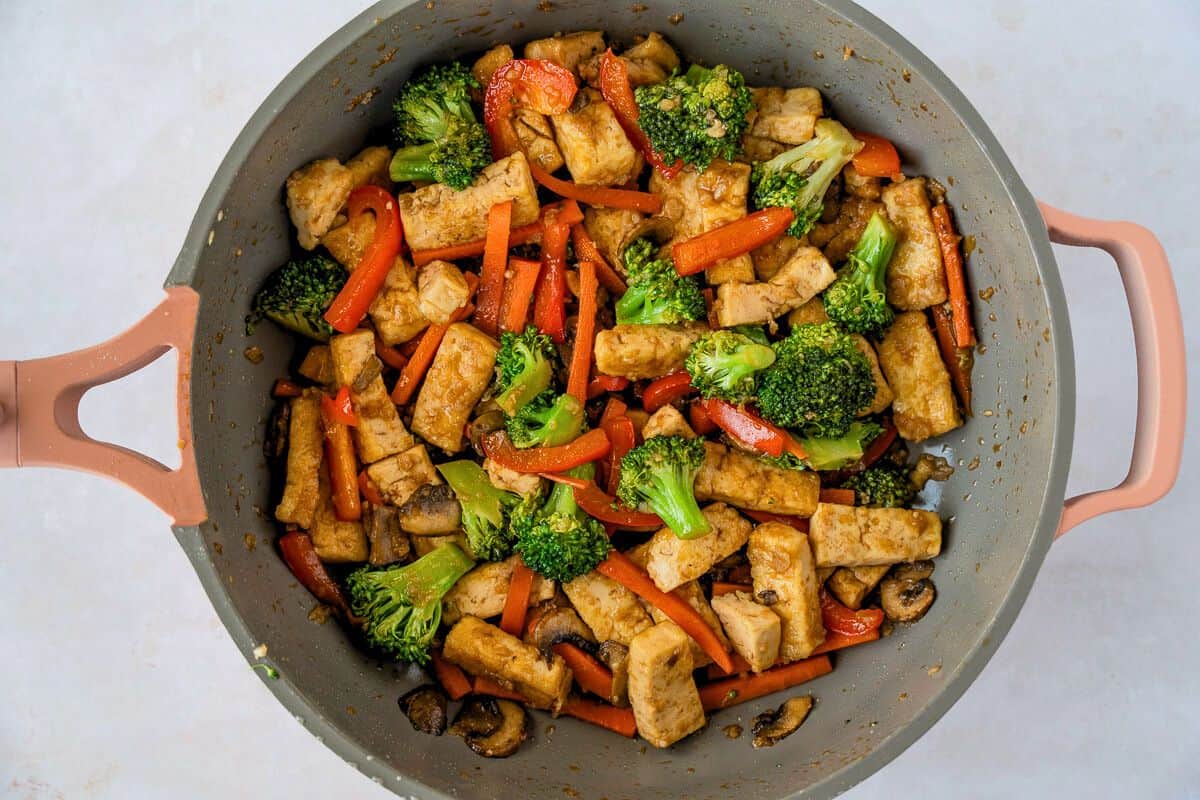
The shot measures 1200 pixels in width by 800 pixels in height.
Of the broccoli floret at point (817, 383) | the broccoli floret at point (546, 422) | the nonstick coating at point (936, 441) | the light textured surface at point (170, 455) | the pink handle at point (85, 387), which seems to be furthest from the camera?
the light textured surface at point (170, 455)

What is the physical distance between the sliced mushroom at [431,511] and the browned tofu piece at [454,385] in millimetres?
140

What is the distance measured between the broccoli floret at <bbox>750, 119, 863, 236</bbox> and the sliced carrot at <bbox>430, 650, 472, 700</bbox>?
5.70ft

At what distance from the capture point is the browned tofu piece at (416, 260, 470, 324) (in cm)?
300

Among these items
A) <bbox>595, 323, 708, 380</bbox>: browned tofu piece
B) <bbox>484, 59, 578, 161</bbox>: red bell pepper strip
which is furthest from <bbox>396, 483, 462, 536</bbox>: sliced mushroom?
<bbox>484, 59, 578, 161</bbox>: red bell pepper strip

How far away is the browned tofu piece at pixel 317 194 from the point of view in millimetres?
2922

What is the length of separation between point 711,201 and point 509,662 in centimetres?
154

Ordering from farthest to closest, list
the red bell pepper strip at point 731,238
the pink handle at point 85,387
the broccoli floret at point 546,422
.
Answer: the red bell pepper strip at point 731,238 < the broccoli floret at point 546,422 < the pink handle at point 85,387

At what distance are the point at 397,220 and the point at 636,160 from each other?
0.78 meters

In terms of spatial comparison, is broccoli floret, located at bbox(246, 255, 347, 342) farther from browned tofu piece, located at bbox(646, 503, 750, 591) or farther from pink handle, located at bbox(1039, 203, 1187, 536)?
pink handle, located at bbox(1039, 203, 1187, 536)

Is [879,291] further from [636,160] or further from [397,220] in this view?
[397,220]

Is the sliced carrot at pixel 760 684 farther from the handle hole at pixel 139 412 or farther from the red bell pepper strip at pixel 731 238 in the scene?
the handle hole at pixel 139 412

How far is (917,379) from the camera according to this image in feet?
10.2

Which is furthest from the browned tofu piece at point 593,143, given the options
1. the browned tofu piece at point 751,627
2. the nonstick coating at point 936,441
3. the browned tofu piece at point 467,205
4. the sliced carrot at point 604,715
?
the sliced carrot at point 604,715

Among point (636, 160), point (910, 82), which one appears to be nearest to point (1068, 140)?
point (910, 82)
